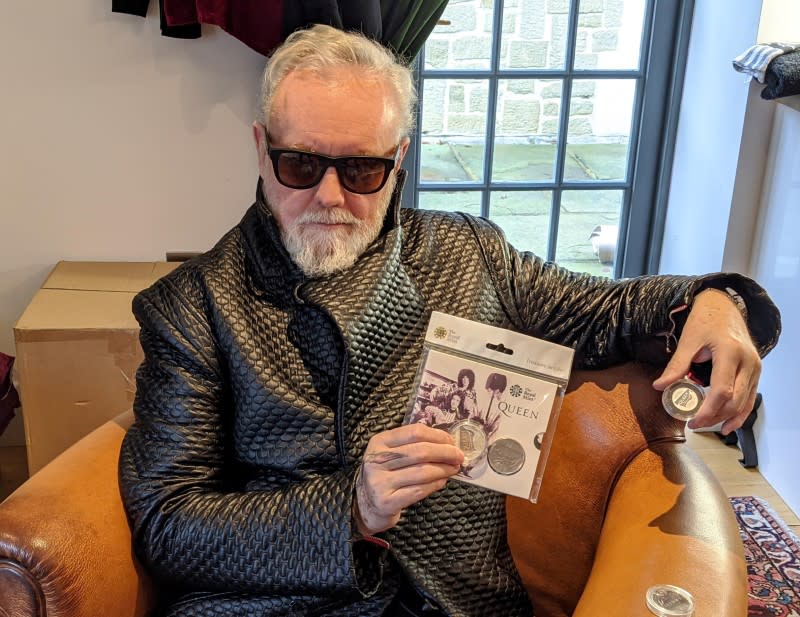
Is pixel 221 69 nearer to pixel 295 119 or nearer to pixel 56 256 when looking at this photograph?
pixel 56 256

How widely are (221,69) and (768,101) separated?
4.67 feet

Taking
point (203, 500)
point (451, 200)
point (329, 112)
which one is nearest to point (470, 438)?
point (203, 500)

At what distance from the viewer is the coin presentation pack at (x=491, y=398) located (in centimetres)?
105

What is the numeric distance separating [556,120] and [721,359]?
1.51 meters

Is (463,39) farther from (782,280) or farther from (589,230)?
(782,280)

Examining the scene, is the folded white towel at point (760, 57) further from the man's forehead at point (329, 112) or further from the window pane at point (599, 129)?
the man's forehead at point (329, 112)

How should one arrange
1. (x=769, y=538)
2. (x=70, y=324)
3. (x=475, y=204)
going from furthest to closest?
(x=475, y=204)
(x=769, y=538)
(x=70, y=324)

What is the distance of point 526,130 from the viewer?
2486 millimetres

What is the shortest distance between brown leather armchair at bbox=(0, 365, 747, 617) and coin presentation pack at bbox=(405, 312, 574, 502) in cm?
20

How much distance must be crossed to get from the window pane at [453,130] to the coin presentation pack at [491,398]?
1479mm

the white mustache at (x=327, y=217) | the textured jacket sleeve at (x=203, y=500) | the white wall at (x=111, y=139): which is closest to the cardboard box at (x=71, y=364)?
the white wall at (x=111, y=139)

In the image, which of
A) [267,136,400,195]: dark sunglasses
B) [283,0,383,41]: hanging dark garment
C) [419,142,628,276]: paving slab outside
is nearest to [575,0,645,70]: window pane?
[419,142,628,276]: paving slab outside

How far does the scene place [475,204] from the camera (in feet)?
8.38

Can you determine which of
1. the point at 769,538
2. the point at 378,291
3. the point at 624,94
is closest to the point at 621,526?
the point at 378,291
